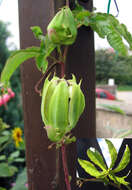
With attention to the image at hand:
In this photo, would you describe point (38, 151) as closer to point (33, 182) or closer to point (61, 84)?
point (33, 182)

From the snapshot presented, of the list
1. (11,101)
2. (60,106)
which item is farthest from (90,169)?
(11,101)

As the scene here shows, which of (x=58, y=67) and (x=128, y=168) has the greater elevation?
(x=58, y=67)

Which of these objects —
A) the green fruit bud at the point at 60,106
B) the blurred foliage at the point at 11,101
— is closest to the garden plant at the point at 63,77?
the green fruit bud at the point at 60,106

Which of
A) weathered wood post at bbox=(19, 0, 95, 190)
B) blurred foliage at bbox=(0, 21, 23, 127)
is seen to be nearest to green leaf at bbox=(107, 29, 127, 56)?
weathered wood post at bbox=(19, 0, 95, 190)

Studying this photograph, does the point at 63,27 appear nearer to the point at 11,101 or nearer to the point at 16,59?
the point at 16,59

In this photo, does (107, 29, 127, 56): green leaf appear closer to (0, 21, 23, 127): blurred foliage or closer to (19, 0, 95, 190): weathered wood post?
(19, 0, 95, 190): weathered wood post

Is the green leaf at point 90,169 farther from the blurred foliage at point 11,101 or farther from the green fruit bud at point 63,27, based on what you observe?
the blurred foliage at point 11,101

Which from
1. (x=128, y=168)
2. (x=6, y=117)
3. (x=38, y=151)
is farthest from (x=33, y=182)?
(x=6, y=117)
